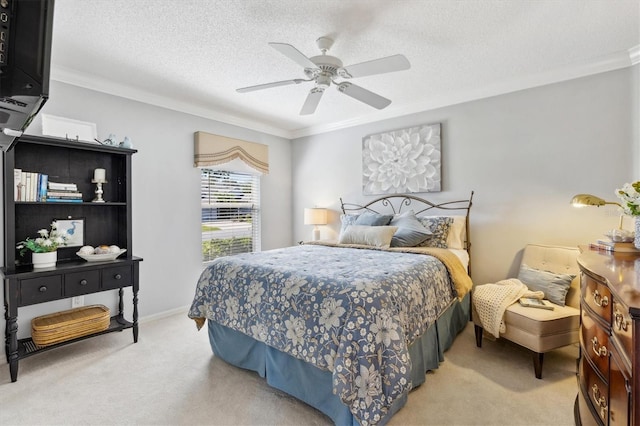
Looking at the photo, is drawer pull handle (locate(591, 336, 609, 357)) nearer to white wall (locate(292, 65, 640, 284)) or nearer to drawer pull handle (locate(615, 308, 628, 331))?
drawer pull handle (locate(615, 308, 628, 331))

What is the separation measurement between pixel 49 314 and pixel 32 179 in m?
1.26

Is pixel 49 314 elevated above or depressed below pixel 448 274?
below

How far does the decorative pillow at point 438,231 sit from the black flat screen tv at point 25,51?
329 cm

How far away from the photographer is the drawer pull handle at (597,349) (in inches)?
53.2

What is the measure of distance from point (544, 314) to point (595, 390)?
1.02m

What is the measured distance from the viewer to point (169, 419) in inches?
74.7

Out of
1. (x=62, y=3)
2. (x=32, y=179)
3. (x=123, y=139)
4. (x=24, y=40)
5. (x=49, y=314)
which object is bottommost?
(x=49, y=314)

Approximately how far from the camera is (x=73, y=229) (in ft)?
9.89

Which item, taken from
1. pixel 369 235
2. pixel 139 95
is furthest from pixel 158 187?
pixel 369 235

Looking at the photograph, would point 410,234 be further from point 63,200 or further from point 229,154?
point 63,200

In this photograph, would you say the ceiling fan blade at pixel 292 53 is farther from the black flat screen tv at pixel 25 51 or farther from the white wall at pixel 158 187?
the white wall at pixel 158 187

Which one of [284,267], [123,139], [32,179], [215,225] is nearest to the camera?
[284,267]

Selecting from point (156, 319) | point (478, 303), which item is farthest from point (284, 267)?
point (156, 319)

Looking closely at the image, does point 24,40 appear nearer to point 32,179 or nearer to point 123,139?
point 32,179
